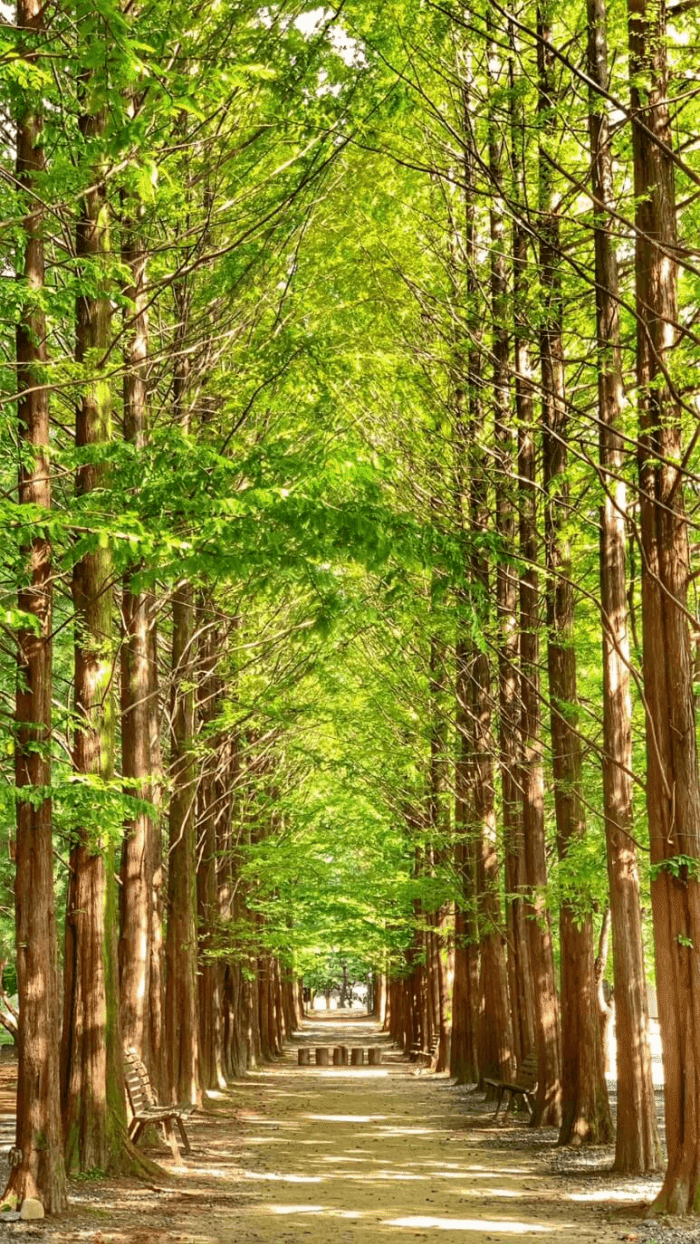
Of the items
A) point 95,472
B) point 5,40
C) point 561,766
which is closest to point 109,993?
point 95,472

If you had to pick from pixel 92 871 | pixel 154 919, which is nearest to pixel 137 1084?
pixel 92 871

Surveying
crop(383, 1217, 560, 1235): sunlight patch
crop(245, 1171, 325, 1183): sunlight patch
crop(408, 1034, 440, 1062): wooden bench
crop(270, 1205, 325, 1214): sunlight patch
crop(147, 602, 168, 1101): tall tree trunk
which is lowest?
crop(408, 1034, 440, 1062): wooden bench

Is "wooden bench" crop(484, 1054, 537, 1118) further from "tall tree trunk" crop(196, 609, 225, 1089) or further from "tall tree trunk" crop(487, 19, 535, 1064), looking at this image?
"tall tree trunk" crop(196, 609, 225, 1089)

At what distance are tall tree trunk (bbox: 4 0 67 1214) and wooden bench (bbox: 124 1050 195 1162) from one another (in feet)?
9.68

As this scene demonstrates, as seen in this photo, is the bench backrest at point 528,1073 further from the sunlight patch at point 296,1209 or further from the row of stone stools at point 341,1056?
the row of stone stools at point 341,1056

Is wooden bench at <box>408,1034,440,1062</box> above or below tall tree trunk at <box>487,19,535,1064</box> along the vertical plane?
below

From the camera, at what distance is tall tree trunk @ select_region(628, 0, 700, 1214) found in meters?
9.50

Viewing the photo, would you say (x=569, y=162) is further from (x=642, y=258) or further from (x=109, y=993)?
(x=109, y=993)

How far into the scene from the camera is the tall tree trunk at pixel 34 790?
9461 mm

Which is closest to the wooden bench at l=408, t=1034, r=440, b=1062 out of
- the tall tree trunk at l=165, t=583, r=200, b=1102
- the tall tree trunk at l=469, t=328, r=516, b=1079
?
the tall tree trunk at l=469, t=328, r=516, b=1079

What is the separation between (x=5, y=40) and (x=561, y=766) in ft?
33.5

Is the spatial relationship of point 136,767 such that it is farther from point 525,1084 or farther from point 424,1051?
point 424,1051

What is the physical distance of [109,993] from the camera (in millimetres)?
11445

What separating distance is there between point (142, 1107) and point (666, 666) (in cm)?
723
